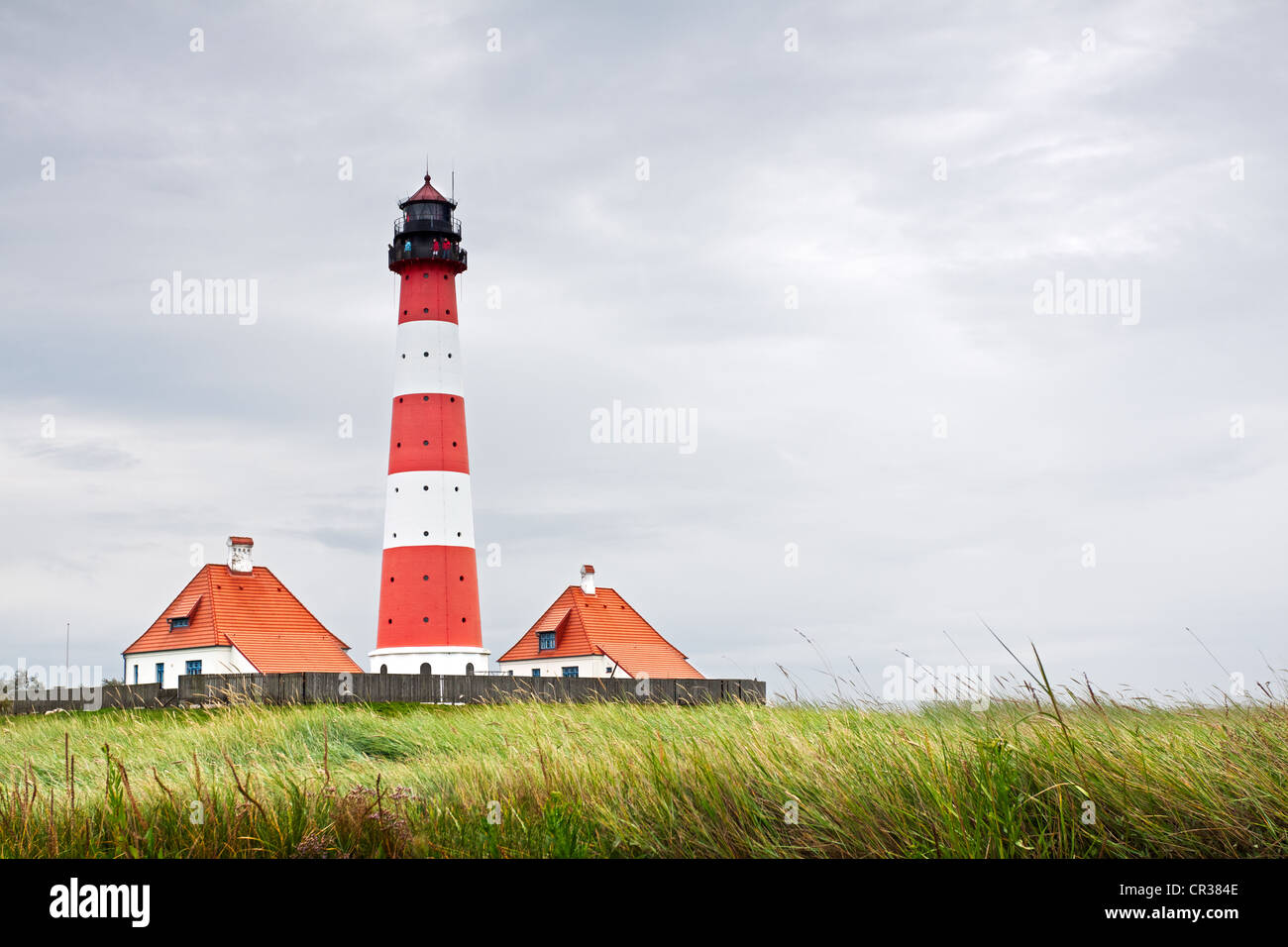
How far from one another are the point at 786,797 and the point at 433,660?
2743 centimetres

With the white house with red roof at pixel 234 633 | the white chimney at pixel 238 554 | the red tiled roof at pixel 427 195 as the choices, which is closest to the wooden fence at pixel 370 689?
the white house with red roof at pixel 234 633

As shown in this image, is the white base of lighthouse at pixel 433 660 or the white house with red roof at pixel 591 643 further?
the white house with red roof at pixel 591 643

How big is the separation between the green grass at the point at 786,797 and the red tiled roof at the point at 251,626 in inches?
1140

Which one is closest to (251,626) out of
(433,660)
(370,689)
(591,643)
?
(433,660)

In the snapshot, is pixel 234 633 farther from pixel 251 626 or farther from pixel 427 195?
pixel 427 195

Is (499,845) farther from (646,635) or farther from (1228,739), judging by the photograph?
(646,635)

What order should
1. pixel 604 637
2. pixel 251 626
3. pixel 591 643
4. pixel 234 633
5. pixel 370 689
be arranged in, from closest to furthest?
pixel 370 689, pixel 234 633, pixel 251 626, pixel 591 643, pixel 604 637

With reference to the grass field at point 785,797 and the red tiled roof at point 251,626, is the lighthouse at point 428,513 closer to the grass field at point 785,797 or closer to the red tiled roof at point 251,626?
the red tiled roof at point 251,626

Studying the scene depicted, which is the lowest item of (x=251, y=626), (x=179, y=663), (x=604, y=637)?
(x=179, y=663)

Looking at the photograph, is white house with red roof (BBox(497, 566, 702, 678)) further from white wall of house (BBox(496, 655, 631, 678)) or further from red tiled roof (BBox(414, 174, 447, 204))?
red tiled roof (BBox(414, 174, 447, 204))

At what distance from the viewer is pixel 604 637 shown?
135 ft

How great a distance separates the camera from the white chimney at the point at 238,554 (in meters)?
39.0

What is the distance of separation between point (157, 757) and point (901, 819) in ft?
27.8
